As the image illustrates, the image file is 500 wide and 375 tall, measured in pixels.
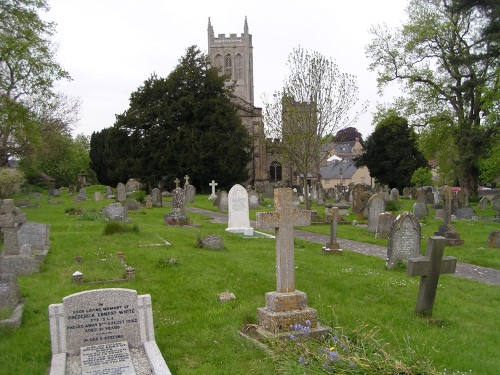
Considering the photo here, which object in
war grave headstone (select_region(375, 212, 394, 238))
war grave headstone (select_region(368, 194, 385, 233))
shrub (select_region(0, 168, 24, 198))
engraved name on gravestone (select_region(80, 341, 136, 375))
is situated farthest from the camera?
shrub (select_region(0, 168, 24, 198))

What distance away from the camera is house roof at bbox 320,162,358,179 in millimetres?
66500

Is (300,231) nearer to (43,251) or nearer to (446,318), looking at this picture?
(43,251)

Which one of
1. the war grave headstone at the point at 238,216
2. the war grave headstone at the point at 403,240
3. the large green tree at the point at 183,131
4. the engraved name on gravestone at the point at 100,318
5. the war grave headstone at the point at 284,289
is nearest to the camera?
the engraved name on gravestone at the point at 100,318

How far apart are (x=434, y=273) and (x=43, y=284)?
649 cm

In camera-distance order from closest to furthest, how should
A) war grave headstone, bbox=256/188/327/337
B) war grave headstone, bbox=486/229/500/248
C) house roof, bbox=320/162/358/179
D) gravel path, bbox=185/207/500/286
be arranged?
war grave headstone, bbox=256/188/327/337
gravel path, bbox=185/207/500/286
war grave headstone, bbox=486/229/500/248
house roof, bbox=320/162/358/179

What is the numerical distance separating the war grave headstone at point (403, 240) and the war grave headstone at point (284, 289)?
205 inches

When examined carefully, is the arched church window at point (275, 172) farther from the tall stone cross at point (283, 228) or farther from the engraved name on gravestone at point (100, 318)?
the engraved name on gravestone at point (100, 318)

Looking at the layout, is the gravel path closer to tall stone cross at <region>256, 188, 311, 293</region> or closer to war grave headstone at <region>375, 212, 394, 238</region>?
war grave headstone at <region>375, 212, 394, 238</region>

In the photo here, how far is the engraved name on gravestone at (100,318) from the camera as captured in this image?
562cm

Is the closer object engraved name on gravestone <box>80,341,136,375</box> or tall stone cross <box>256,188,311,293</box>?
engraved name on gravestone <box>80,341,136,375</box>

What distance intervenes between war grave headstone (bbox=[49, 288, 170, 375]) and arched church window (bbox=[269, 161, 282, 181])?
59.2 m

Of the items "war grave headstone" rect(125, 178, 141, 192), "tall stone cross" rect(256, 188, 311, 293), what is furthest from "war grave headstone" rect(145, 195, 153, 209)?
"tall stone cross" rect(256, 188, 311, 293)

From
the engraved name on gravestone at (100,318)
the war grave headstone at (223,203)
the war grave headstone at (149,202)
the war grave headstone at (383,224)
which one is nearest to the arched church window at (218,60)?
the war grave headstone at (149,202)

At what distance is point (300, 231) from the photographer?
19922 mm
